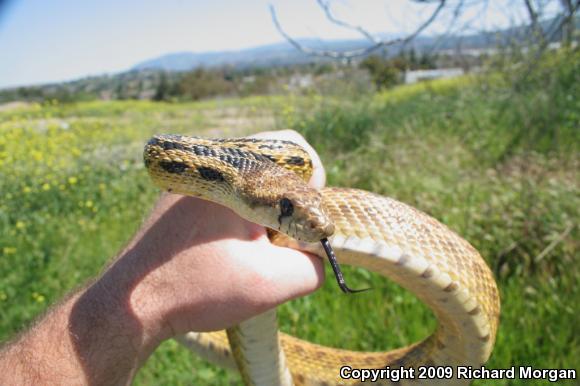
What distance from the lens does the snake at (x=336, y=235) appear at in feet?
6.81

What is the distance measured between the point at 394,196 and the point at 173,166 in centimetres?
394

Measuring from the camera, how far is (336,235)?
83.3 inches

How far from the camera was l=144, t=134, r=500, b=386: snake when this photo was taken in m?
2.08

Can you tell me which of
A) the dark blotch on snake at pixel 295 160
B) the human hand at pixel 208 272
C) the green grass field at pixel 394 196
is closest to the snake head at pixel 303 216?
the human hand at pixel 208 272

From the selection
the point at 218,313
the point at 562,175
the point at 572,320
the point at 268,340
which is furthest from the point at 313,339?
the point at 562,175

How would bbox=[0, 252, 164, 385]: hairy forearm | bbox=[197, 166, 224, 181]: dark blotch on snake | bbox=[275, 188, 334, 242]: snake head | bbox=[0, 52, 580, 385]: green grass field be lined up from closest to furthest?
bbox=[275, 188, 334, 242]: snake head → bbox=[0, 252, 164, 385]: hairy forearm → bbox=[197, 166, 224, 181]: dark blotch on snake → bbox=[0, 52, 580, 385]: green grass field

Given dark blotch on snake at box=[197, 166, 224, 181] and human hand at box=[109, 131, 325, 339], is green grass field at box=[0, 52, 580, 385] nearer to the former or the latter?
human hand at box=[109, 131, 325, 339]

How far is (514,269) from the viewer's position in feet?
15.0

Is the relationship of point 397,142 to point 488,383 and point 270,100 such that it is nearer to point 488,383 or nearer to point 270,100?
point 270,100

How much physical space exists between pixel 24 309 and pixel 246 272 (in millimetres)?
3960

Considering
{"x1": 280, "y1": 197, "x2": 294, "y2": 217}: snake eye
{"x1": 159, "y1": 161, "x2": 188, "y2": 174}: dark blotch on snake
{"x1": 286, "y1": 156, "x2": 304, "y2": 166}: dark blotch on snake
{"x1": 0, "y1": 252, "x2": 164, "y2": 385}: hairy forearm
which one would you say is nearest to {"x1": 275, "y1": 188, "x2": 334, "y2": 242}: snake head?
{"x1": 280, "y1": 197, "x2": 294, "y2": 217}: snake eye

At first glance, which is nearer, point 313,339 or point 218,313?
point 218,313

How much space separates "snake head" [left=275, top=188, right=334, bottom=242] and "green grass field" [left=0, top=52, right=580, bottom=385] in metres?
1.12

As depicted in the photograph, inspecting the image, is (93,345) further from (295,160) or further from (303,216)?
(295,160)
